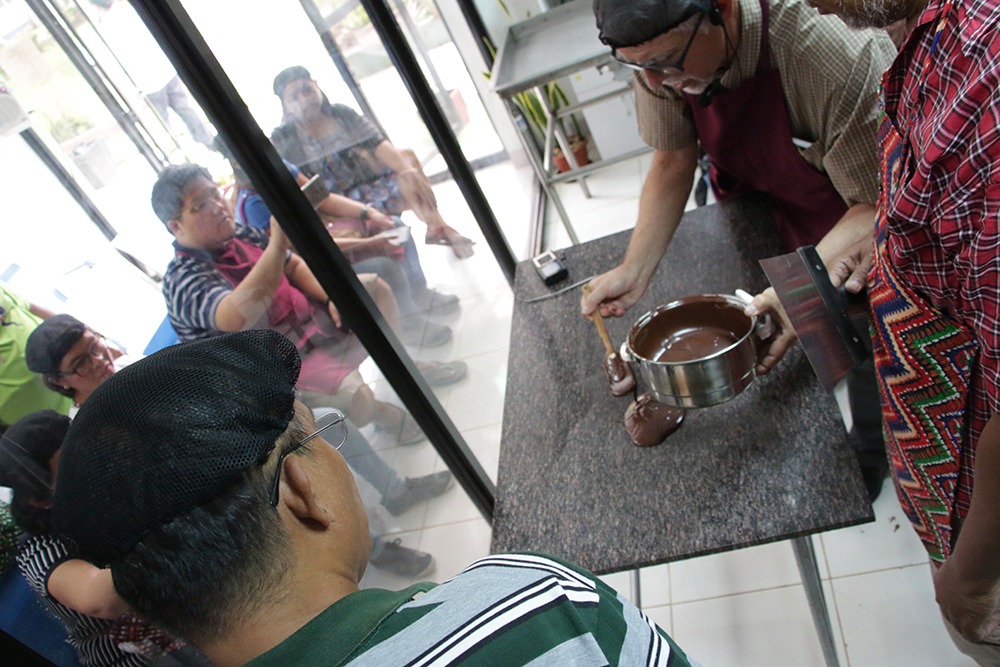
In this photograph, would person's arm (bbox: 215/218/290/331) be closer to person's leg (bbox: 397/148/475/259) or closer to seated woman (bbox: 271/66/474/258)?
seated woman (bbox: 271/66/474/258)

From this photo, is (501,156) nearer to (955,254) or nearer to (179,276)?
(179,276)

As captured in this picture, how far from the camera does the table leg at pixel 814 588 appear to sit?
1287 mm

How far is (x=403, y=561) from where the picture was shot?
2.31 metres

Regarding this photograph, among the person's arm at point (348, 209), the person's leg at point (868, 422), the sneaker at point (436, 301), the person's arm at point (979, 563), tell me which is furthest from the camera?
the sneaker at point (436, 301)

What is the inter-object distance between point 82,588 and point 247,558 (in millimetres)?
599

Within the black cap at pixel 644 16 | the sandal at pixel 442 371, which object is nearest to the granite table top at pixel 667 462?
the black cap at pixel 644 16

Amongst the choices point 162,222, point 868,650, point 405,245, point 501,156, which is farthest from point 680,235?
point 501,156

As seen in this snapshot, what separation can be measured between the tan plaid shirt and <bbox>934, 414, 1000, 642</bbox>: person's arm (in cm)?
77

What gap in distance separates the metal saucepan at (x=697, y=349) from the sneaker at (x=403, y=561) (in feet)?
4.30

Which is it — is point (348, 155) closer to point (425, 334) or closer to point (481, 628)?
point (425, 334)

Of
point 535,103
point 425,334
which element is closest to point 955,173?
point 425,334

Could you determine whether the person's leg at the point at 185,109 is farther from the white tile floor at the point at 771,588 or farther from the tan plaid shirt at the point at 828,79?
the tan plaid shirt at the point at 828,79

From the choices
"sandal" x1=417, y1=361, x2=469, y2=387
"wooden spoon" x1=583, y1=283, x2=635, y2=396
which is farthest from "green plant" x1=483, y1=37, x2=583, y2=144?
"wooden spoon" x1=583, y1=283, x2=635, y2=396

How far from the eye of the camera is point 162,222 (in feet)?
5.07
